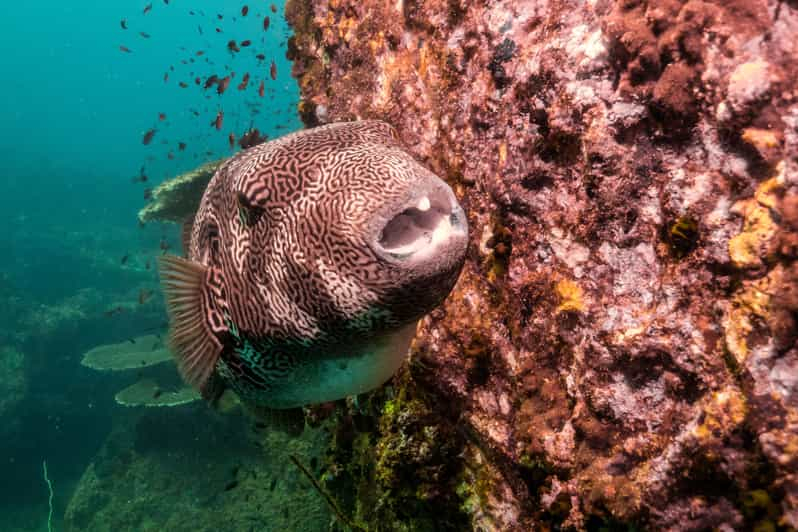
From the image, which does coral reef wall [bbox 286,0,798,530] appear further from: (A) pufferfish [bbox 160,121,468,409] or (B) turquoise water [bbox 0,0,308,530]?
(B) turquoise water [bbox 0,0,308,530]

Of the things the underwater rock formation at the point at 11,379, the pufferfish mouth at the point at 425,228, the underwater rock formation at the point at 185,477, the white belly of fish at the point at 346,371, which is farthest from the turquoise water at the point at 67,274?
the pufferfish mouth at the point at 425,228

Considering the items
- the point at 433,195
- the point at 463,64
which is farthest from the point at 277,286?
the point at 463,64

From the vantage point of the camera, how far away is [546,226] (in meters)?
2.47

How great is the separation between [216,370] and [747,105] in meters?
3.02

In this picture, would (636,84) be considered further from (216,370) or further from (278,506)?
(278,506)

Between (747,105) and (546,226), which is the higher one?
(747,105)

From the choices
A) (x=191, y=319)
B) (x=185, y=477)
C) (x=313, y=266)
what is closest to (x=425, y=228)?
(x=313, y=266)

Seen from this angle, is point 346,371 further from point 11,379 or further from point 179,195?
point 11,379

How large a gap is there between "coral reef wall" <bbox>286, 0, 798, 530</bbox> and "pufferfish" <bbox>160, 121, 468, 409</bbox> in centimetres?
64

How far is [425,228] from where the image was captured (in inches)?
73.7

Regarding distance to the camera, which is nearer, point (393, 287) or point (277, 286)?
point (393, 287)

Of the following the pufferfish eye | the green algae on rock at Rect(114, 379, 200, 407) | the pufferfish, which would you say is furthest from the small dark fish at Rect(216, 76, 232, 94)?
the pufferfish eye

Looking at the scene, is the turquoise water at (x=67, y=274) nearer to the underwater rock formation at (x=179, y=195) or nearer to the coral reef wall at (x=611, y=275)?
the underwater rock formation at (x=179, y=195)

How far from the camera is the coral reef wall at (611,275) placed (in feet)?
5.49
